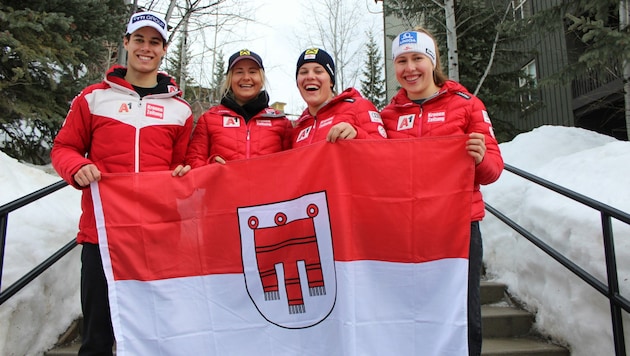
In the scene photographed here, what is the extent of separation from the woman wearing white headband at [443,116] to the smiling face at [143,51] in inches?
58.9

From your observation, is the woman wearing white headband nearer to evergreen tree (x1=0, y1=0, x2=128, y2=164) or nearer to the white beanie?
the white beanie

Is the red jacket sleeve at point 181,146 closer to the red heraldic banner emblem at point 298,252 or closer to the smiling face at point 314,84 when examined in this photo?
the red heraldic banner emblem at point 298,252

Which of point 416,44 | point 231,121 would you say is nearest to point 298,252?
point 231,121

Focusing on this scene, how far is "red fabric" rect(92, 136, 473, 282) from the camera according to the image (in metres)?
2.57

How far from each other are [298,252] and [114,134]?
1273 mm

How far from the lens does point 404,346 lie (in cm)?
249

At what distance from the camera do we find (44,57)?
5.49 metres

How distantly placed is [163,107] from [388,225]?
1.54 m

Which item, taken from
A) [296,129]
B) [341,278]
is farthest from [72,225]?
[341,278]

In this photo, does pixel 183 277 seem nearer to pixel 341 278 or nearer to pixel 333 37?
pixel 341 278

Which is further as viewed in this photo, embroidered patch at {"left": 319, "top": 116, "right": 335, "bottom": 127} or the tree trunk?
the tree trunk

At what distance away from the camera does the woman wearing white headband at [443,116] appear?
258 centimetres

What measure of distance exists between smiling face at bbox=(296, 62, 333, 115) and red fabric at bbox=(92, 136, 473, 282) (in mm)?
417

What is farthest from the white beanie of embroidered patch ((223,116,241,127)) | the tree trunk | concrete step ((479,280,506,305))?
the tree trunk
